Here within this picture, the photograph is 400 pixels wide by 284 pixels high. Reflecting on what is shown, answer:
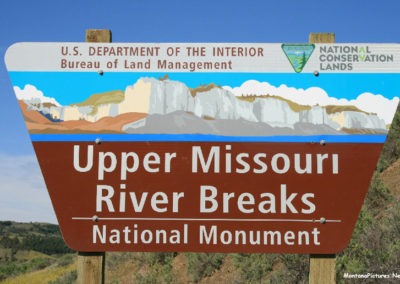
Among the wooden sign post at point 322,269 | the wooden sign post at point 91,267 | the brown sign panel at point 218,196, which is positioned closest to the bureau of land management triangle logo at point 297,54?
the brown sign panel at point 218,196

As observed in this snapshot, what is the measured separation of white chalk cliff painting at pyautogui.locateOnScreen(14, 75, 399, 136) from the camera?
339 cm

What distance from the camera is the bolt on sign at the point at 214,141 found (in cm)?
335

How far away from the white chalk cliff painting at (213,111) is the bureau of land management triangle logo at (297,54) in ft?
0.60

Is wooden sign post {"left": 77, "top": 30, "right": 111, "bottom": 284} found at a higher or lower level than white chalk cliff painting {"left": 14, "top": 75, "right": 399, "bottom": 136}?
lower

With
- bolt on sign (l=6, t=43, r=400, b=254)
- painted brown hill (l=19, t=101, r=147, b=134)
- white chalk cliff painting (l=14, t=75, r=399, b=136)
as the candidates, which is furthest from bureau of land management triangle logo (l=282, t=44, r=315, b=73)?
painted brown hill (l=19, t=101, r=147, b=134)

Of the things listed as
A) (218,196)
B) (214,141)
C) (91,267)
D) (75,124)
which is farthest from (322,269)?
(75,124)

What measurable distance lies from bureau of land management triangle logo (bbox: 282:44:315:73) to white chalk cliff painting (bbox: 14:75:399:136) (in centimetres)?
18

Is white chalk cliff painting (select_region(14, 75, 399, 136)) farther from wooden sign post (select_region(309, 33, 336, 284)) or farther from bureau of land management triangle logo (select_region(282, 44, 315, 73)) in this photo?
wooden sign post (select_region(309, 33, 336, 284))

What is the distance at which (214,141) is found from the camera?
133 inches

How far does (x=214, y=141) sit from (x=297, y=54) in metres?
0.90

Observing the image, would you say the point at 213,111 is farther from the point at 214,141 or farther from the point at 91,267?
the point at 91,267

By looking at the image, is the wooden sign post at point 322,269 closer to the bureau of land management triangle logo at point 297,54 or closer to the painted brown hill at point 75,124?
the bureau of land management triangle logo at point 297,54

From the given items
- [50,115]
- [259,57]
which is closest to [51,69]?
[50,115]

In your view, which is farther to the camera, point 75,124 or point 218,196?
point 75,124
